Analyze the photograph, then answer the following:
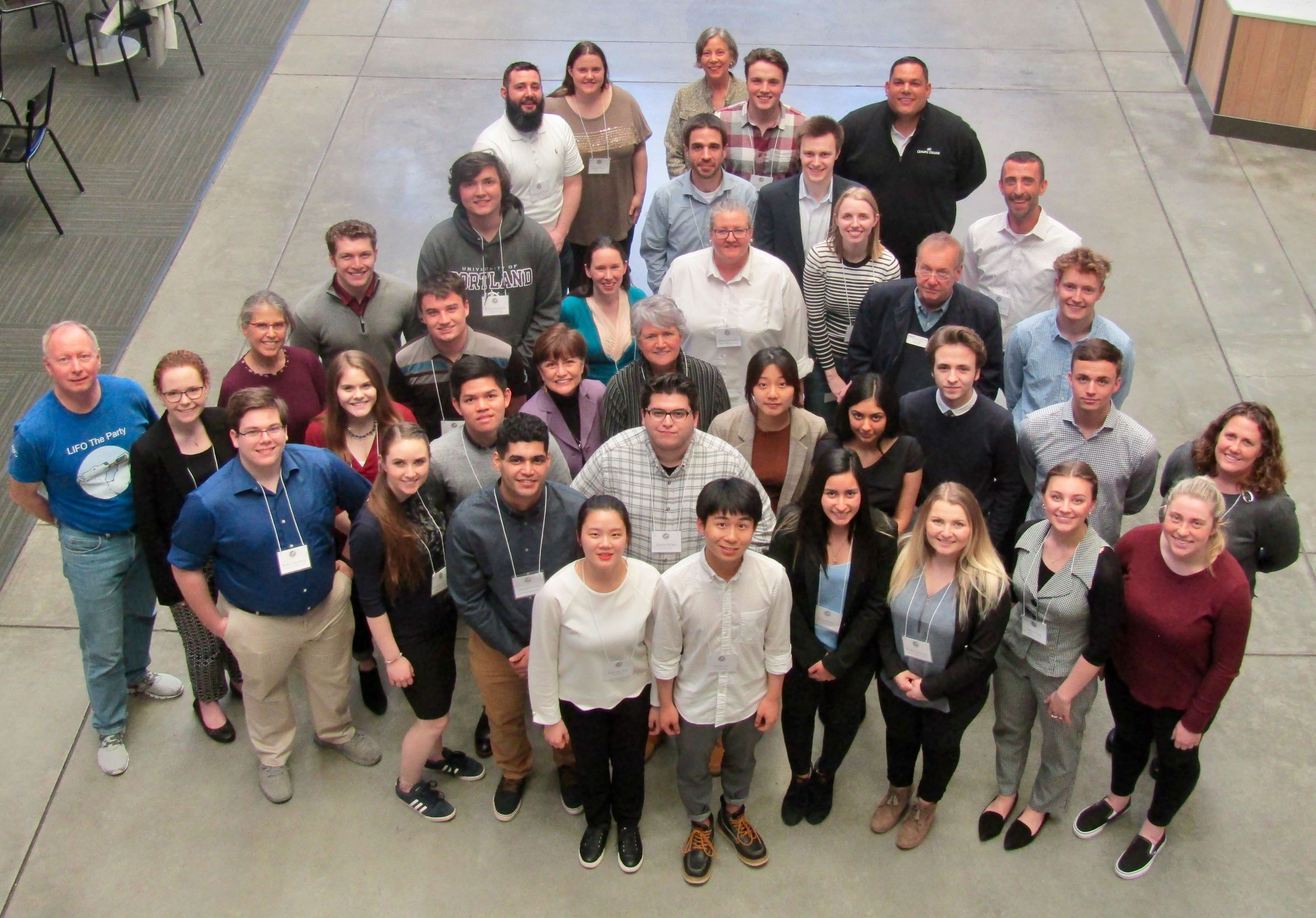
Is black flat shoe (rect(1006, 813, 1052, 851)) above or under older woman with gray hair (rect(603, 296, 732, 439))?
under

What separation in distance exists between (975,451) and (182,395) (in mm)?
2493

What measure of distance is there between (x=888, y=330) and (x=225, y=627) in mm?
2458

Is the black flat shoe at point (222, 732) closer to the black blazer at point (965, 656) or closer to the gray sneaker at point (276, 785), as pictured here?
the gray sneaker at point (276, 785)

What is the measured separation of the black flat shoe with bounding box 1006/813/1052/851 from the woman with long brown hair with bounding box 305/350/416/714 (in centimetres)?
217

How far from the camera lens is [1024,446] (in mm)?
3947

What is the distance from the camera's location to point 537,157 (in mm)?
5102

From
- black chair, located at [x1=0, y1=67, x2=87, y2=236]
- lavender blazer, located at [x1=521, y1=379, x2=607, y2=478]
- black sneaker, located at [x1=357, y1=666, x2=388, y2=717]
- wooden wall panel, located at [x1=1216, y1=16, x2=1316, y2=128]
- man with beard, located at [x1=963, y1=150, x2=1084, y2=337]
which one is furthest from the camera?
wooden wall panel, located at [x1=1216, y1=16, x2=1316, y2=128]

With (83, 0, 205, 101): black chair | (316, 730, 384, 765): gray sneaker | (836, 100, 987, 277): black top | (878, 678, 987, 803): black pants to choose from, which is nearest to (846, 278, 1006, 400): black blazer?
(836, 100, 987, 277): black top

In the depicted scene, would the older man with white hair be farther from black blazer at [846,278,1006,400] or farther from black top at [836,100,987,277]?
black top at [836,100,987,277]

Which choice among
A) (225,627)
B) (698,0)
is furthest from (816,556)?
(698,0)

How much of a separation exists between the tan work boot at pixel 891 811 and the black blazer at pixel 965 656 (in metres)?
0.50

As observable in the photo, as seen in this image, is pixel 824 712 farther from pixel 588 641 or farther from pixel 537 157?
pixel 537 157

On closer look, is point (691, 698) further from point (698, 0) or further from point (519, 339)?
point (698, 0)

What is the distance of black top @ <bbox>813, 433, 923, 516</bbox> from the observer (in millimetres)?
3777
